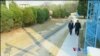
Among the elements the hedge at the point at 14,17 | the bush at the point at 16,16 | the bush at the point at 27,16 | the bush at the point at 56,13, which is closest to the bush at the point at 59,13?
the bush at the point at 56,13

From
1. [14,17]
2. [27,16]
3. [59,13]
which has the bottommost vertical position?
[59,13]

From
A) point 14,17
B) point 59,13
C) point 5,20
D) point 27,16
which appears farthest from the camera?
point 59,13

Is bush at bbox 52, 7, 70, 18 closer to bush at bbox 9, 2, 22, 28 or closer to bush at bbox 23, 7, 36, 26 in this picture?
bush at bbox 23, 7, 36, 26

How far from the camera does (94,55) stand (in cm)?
1026

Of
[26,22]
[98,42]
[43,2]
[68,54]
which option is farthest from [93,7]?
[43,2]

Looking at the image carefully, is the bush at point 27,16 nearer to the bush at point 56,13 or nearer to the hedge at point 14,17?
the hedge at point 14,17

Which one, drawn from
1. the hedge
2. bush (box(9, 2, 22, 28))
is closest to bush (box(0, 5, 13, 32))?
the hedge

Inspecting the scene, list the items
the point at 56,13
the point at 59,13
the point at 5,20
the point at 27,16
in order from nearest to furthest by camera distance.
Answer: the point at 5,20, the point at 27,16, the point at 56,13, the point at 59,13

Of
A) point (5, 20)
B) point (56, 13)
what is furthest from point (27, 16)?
point (56, 13)

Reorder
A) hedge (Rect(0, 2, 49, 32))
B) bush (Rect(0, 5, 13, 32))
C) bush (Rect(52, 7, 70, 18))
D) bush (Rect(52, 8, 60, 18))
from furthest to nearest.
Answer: bush (Rect(52, 7, 70, 18)) → bush (Rect(52, 8, 60, 18)) → hedge (Rect(0, 2, 49, 32)) → bush (Rect(0, 5, 13, 32))

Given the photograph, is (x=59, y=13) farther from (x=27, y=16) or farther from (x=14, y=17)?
(x=14, y=17)

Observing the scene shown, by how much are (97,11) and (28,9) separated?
51.5ft

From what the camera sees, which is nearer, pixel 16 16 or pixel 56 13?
pixel 16 16

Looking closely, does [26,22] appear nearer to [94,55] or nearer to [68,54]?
[68,54]
